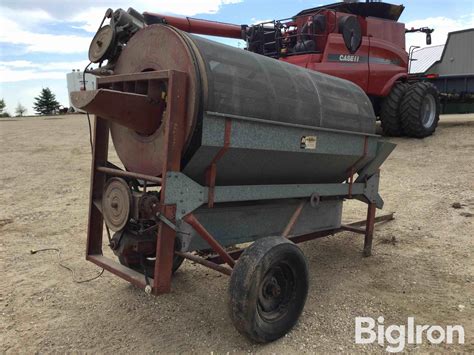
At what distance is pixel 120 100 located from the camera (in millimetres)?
2988

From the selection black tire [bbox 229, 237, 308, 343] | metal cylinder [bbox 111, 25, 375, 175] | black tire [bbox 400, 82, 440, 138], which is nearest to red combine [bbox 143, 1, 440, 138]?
black tire [bbox 400, 82, 440, 138]

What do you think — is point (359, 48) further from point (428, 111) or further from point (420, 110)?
point (428, 111)

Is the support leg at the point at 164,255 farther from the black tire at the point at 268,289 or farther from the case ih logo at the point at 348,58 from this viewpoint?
the case ih logo at the point at 348,58

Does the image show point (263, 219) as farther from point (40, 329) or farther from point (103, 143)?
point (40, 329)

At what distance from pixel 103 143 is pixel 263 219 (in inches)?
59.7

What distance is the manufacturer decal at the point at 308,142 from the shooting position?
3.78 m

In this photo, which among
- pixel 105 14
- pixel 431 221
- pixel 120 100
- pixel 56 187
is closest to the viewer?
pixel 120 100

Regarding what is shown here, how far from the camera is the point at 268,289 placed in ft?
10.7

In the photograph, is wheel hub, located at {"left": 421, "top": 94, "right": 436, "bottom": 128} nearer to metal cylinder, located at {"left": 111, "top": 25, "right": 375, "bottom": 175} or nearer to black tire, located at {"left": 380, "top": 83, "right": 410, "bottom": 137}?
black tire, located at {"left": 380, "top": 83, "right": 410, "bottom": 137}

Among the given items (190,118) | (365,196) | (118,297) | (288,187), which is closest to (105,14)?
(190,118)

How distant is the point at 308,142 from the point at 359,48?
5.68m

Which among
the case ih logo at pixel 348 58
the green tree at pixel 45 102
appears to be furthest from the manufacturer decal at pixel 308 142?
the green tree at pixel 45 102
